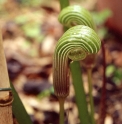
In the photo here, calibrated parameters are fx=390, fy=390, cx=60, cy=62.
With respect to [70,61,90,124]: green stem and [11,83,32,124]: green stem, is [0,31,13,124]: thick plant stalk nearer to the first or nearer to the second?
[11,83,32,124]: green stem

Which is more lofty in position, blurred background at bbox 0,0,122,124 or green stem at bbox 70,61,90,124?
blurred background at bbox 0,0,122,124

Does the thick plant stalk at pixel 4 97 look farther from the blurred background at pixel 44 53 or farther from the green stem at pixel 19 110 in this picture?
the blurred background at pixel 44 53

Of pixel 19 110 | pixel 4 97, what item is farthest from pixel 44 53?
pixel 4 97

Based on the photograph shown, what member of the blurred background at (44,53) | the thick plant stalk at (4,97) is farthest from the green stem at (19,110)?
the blurred background at (44,53)

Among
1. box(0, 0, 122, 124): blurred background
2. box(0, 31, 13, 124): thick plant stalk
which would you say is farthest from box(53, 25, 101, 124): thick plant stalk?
box(0, 0, 122, 124): blurred background

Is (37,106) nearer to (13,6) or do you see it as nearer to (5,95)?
(5,95)

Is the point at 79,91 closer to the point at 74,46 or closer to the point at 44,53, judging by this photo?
the point at 74,46

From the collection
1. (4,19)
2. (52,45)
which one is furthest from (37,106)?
(4,19)

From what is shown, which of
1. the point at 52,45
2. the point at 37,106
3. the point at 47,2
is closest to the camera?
the point at 37,106
